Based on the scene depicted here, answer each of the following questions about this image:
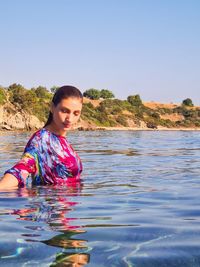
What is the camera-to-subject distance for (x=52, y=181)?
224 inches

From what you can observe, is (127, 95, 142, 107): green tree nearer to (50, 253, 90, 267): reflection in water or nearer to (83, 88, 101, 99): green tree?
(83, 88, 101, 99): green tree

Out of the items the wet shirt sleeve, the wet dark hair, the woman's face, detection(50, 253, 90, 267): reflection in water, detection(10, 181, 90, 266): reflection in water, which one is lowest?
detection(10, 181, 90, 266): reflection in water

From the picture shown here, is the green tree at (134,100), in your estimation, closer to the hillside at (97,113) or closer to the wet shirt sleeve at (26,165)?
the hillside at (97,113)

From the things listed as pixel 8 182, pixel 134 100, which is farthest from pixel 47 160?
pixel 134 100

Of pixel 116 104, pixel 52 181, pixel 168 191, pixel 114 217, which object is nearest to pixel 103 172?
pixel 52 181

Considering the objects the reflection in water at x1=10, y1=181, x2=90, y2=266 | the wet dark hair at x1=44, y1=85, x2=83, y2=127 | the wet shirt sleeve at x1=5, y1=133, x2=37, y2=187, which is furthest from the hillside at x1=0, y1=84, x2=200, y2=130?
the reflection in water at x1=10, y1=181, x2=90, y2=266

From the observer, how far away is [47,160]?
556 cm

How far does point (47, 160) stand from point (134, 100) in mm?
90508

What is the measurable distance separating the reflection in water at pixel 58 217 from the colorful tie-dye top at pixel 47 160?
0.64 ft

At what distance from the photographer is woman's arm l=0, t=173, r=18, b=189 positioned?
5184 millimetres

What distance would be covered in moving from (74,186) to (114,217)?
210cm

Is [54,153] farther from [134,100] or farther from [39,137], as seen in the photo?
[134,100]

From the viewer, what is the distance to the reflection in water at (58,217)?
229 centimetres

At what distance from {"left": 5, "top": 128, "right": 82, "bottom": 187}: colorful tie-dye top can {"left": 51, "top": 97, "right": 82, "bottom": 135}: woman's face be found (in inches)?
9.1
